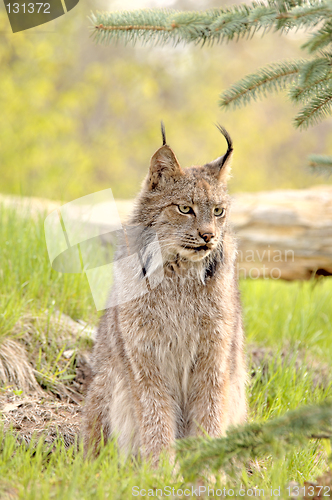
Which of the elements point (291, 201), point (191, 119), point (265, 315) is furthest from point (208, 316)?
point (191, 119)

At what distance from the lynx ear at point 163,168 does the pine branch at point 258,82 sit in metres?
0.43

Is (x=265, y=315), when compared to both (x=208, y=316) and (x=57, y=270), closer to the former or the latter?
(x=57, y=270)

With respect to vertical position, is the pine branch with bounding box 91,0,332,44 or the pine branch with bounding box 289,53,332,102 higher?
the pine branch with bounding box 91,0,332,44

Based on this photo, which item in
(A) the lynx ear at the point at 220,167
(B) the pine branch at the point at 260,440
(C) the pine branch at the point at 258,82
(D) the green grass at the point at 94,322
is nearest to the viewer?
(B) the pine branch at the point at 260,440

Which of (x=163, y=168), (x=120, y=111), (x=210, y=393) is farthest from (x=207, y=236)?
(x=120, y=111)

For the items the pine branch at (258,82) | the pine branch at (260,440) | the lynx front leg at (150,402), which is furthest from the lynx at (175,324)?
the pine branch at (260,440)

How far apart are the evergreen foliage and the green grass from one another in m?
1.78

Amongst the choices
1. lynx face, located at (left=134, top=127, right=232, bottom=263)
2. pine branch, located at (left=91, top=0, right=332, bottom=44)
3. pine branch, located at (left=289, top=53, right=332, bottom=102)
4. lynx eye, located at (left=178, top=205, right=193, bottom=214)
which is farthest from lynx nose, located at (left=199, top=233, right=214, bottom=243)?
pine branch, located at (left=91, top=0, right=332, bottom=44)

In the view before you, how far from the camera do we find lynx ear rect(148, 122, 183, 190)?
101 inches

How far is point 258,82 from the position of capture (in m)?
2.59

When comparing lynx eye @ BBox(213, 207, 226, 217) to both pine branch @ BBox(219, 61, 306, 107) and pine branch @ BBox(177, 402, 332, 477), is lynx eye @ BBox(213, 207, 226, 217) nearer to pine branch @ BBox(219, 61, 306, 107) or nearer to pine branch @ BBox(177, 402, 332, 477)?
pine branch @ BBox(219, 61, 306, 107)

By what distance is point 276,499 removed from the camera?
1.81m

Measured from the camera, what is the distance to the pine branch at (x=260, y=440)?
1519 millimetres

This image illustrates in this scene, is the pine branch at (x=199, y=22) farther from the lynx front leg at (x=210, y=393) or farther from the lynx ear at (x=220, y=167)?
the lynx front leg at (x=210, y=393)
